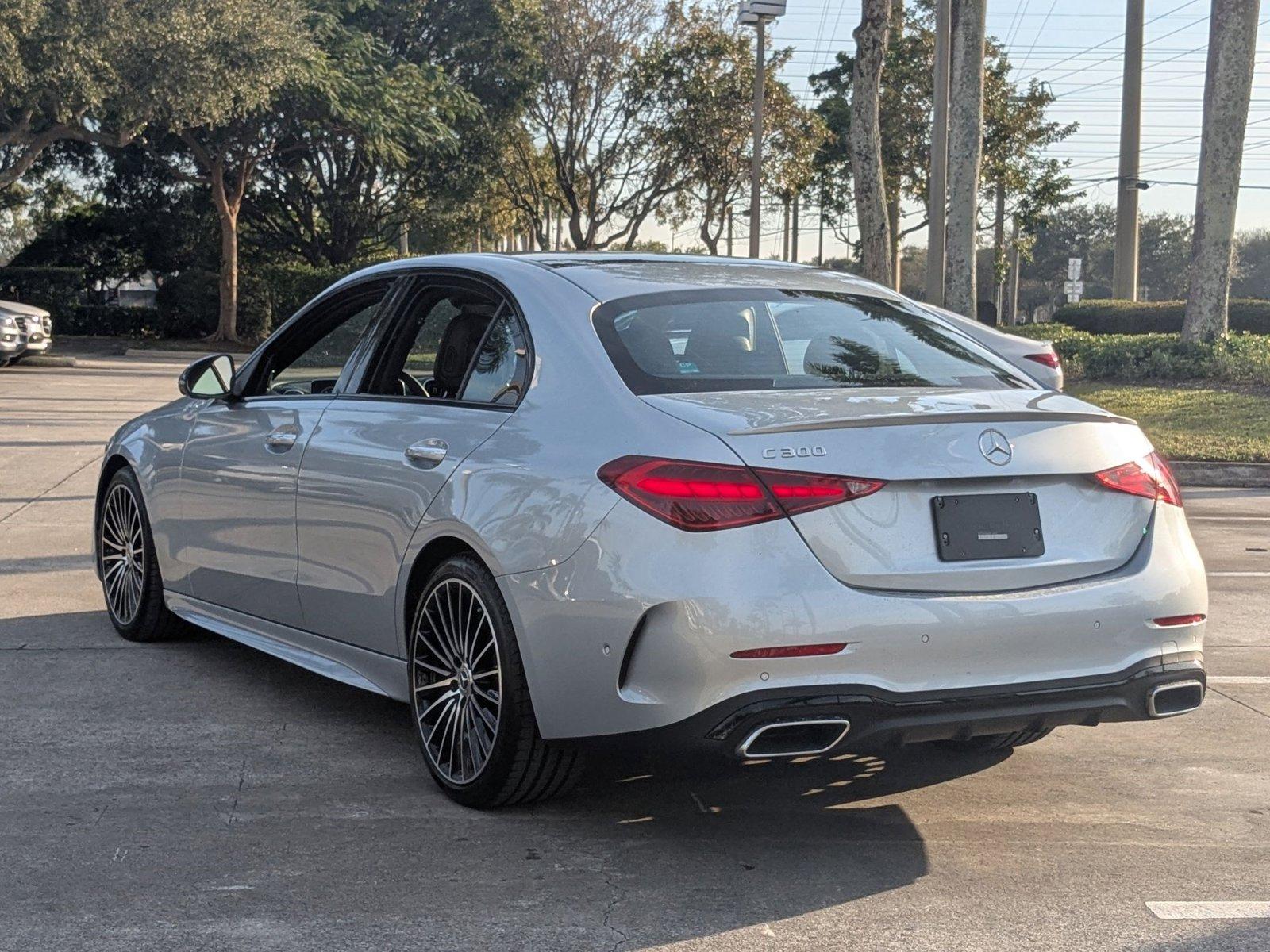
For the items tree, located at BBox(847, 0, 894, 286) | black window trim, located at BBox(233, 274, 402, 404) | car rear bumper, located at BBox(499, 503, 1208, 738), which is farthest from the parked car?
car rear bumper, located at BBox(499, 503, 1208, 738)

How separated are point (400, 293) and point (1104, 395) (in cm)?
1624

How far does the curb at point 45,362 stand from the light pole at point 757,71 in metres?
12.7

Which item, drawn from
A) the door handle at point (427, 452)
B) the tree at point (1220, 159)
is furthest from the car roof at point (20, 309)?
the door handle at point (427, 452)

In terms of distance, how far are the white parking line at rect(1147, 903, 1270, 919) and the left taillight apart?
1244 millimetres

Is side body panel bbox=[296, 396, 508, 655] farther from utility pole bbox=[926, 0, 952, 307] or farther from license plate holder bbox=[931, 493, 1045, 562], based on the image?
utility pole bbox=[926, 0, 952, 307]

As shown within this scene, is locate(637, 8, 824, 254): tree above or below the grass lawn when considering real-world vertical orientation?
above

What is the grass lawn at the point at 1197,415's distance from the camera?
50.9 ft

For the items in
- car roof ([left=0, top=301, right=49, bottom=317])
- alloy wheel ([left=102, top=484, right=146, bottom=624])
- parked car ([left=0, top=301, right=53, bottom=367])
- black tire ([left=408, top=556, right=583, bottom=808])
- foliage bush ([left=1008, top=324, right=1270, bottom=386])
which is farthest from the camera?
car roof ([left=0, top=301, right=49, bottom=317])

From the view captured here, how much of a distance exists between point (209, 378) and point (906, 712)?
3.68 meters

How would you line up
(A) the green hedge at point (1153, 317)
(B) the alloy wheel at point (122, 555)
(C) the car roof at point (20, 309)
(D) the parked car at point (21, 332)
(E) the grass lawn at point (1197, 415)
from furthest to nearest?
(A) the green hedge at point (1153, 317)
(C) the car roof at point (20, 309)
(D) the parked car at point (21, 332)
(E) the grass lawn at point (1197, 415)
(B) the alloy wheel at point (122, 555)

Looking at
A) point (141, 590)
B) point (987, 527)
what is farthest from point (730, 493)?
point (141, 590)

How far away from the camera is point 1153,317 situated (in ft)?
117

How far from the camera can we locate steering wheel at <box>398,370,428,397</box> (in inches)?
216

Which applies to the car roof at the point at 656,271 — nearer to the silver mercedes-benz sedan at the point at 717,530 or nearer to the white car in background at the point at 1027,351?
the silver mercedes-benz sedan at the point at 717,530
